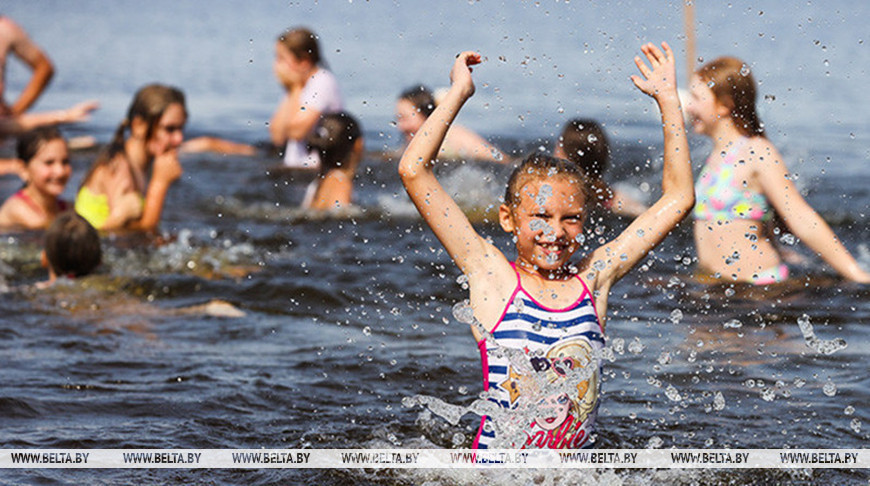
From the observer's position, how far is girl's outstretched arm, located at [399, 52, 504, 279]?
4.09m

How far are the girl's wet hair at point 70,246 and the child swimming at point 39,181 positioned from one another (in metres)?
1.34

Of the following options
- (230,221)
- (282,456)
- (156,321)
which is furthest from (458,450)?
(230,221)

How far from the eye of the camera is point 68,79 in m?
18.6

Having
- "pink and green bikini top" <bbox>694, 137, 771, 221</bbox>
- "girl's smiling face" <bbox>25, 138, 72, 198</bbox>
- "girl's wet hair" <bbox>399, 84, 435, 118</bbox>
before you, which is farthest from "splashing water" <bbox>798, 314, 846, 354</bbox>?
"girl's smiling face" <bbox>25, 138, 72, 198</bbox>

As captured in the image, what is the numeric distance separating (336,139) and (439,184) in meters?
6.18

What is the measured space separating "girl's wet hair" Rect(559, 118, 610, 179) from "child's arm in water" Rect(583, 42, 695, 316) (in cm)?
356

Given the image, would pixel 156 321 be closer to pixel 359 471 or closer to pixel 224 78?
pixel 359 471

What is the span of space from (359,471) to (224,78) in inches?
591

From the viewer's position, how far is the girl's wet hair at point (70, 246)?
7.55m

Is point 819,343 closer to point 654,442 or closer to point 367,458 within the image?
point 654,442

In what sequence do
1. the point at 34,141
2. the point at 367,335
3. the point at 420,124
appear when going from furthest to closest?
1. the point at 420,124
2. the point at 34,141
3. the point at 367,335

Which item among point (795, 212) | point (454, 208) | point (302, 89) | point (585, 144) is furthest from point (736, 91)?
point (302, 89)

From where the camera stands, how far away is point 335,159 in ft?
34.2

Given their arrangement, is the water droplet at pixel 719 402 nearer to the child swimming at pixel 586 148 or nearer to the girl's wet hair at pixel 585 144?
the child swimming at pixel 586 148
